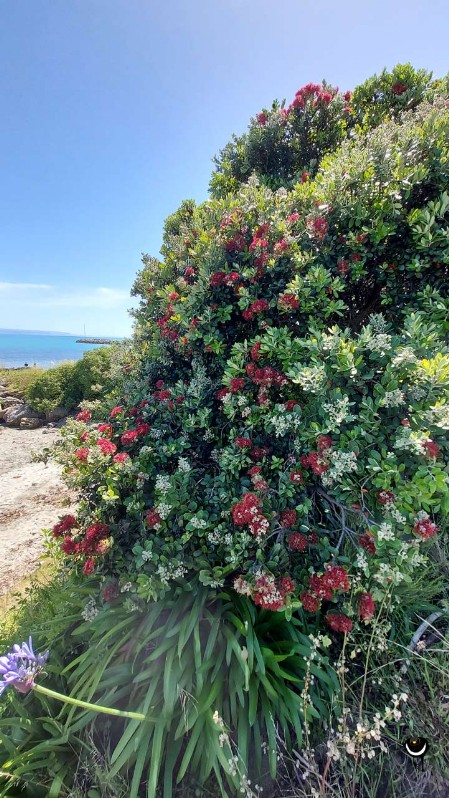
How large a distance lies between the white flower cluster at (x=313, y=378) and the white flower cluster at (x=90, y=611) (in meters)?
1.84

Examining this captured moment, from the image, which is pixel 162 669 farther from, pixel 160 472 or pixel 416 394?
pixel 416 394

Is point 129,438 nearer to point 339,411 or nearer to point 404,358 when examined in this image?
point 339,411

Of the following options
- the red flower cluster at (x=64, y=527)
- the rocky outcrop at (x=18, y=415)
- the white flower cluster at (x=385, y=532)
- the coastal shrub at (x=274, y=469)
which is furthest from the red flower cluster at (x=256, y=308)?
the rocky outcrop at (x=18, y=415)

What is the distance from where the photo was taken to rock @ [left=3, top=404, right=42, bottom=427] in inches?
372

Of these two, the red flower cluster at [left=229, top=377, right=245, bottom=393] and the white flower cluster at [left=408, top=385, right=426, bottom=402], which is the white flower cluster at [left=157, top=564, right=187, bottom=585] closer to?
the red flower cluster at [left=229, top=377, right=245, bottom=393]

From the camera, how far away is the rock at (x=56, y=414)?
9.60 metres

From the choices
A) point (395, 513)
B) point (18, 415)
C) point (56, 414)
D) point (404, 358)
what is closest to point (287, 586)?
point (395, 513)

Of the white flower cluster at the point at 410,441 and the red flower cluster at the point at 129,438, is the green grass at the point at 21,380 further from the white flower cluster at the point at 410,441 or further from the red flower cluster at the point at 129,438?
the white flower cluster at the point at 410,441

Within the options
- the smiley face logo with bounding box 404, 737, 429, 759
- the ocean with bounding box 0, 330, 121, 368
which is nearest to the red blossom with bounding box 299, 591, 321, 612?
the smiley face logo with bounding box 404, 737, 429, 759

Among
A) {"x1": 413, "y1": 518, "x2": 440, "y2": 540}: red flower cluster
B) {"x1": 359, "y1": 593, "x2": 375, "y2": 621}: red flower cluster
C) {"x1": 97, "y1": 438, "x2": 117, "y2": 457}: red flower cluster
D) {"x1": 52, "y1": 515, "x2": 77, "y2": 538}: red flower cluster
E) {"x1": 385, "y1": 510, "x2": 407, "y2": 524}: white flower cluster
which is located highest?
{"x1": 97, "y1": 438, "x2": 117, "y2": 457}: red flower cluster

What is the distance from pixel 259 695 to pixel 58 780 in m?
1.00

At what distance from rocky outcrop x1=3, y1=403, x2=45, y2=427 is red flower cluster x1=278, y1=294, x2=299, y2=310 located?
9.75 meters

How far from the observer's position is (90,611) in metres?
1.87

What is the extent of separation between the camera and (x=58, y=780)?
143cm
